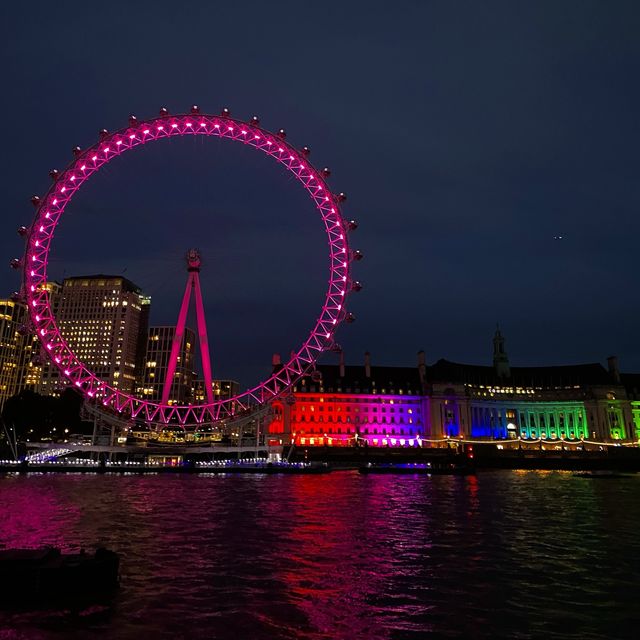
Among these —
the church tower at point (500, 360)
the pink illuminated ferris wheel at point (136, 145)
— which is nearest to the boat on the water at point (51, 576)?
the pink illuminated ferris wheel at point (136, 145)

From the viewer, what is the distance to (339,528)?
31938 mm

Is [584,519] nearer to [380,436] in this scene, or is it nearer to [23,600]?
[23,600]

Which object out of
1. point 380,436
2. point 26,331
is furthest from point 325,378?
point 26,331

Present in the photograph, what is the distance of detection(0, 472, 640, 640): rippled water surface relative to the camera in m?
15.5

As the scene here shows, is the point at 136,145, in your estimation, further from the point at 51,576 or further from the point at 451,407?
the point at 451,407

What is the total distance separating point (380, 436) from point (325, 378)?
22367mm

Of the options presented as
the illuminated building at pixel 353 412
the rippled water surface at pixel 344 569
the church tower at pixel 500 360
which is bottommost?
the rippled water surface at pixel 344 569

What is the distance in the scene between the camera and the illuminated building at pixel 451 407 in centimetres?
16000

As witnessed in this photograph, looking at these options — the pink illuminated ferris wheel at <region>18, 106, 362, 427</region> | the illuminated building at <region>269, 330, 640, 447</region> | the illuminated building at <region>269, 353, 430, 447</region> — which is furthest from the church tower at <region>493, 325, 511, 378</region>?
the pink illuminated ferris wheel at <region>18, 106, 362, 427</region>

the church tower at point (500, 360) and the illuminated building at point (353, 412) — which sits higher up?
the church tower at point (500, 360)

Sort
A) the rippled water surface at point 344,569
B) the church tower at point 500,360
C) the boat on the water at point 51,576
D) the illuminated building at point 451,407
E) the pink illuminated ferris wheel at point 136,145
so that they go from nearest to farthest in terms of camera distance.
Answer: the rippled water surface at point 344,569, the boat on the water at point 51,576, the pink illuminated ferris wheel at point 136,145, the illuminated building at point 451,407, the church tower at point 500,360

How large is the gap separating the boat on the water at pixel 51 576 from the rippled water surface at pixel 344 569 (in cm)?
87

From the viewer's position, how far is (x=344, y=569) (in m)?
21.8

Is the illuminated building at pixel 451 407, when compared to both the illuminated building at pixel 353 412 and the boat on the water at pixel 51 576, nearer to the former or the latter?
the illuminated building at pixel 353 412
